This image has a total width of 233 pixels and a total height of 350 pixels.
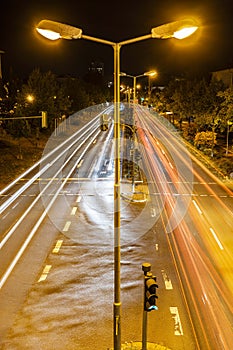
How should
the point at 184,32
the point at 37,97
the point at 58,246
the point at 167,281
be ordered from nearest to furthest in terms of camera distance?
1. the point at 184,32
2. the point at 167,281
3. the point at 58,246
4. the point at 37,97

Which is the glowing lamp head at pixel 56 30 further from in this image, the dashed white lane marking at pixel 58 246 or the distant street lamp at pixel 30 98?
the distant street lamp at pixel 30 98

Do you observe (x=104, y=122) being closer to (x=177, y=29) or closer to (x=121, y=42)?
(x=121, y=42)

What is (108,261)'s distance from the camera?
16.5 meters

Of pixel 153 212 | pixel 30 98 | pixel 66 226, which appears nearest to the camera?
pixel 66 226

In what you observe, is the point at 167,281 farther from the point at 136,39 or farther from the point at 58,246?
the point at 136,39

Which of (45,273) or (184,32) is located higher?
(184,32)

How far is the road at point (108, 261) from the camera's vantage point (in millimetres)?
11750

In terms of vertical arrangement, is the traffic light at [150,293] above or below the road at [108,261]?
above

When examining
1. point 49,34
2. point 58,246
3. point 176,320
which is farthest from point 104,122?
point 58,246

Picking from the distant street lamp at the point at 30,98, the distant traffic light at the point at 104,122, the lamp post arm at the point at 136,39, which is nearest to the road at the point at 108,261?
the distant traffic light at the point at 104,122

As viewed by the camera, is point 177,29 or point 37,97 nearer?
point 177,29

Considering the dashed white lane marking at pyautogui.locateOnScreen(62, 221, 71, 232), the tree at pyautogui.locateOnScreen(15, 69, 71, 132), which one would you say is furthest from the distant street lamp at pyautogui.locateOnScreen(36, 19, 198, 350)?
the tree at pyautogui.locateOnScreen(15, 69, 71, 132)

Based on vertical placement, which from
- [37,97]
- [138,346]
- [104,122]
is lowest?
[138,346]

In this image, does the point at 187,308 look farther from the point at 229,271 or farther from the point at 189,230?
the point at 189,230
